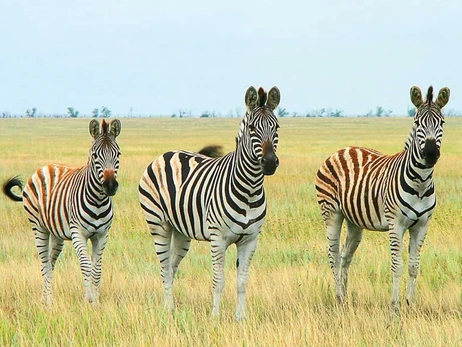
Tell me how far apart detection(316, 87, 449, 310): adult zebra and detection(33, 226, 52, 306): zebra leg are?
129 inches

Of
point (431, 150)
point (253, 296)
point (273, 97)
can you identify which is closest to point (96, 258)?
point (253, 296)

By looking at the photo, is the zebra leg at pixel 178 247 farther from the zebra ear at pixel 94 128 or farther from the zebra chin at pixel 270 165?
the zebra chin at pixel 270 165

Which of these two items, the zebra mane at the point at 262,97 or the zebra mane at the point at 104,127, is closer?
the zebra mane at the point at 262,97

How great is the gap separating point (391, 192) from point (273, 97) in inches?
69.1

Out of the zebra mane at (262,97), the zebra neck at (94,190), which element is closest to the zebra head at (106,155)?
the zebra neck at (94,190)

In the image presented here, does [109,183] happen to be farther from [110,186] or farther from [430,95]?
[430,95]

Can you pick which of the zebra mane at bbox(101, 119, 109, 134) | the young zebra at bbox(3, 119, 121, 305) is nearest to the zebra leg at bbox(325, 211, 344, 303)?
the young zebra at bbox(3, 119, 121, 305)

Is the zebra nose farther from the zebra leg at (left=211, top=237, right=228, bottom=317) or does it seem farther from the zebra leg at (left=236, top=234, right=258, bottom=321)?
the zebra leg at (left=236, top=234, right=258, bottom=321)

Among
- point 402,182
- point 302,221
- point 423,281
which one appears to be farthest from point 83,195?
point 302,221

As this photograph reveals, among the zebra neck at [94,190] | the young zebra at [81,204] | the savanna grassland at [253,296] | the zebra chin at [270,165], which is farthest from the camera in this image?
the zebra neck at [94,190]

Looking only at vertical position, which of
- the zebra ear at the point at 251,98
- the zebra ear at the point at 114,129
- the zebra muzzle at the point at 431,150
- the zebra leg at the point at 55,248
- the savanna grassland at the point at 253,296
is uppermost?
the zebra ear at the point at 251,98

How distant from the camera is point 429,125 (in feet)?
21.3

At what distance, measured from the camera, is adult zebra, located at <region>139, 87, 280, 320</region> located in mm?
6125

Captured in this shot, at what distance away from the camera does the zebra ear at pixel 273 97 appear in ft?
20.5
